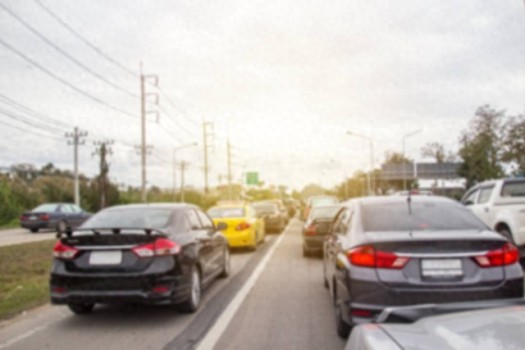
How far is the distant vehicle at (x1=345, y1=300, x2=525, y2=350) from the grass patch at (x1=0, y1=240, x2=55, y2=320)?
6.55 metres

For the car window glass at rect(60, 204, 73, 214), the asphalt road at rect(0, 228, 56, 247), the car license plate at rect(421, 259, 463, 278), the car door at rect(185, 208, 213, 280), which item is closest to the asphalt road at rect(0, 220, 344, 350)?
the car door at rect(185, 208, 213, 280)

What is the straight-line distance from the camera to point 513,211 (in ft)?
33.7

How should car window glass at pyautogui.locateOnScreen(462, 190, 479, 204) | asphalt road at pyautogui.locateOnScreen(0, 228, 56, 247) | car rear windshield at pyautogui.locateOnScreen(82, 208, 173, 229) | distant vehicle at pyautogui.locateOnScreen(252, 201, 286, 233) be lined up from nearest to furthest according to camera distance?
car rear windshield at pyautogui.locateOnScreen(82, 208, 173, 229) → car window glass at pyautogui.locateOnScreen(462, 190, 479, 204) → asphalt road at pyautogui.locateOnScreen(0, 228, 56, 247) → distant vehicle at pyautogui.locateOnScreen(252, 201, 286, 233)

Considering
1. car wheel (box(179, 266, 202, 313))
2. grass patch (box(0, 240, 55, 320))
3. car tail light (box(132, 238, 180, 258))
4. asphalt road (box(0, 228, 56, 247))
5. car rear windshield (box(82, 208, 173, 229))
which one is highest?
car rear windshield (box(82, 208, 173, 229))

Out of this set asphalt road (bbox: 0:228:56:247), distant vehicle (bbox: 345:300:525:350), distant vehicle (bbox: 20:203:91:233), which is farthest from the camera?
distant vehicle (bbox: 20:203:91:233)

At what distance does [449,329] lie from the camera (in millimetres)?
2336

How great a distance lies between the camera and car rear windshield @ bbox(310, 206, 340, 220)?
14.0m

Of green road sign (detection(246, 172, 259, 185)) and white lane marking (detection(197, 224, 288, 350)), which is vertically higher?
green road sign (detection(246, 172, 259, 185))

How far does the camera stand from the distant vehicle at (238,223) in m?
15.0

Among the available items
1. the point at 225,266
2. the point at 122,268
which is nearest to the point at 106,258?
the point at 122,268

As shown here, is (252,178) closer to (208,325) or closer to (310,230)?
(310,230)

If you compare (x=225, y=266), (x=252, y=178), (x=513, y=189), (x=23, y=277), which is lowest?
(x=23, y=277)

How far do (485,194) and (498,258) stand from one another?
767 centimetres

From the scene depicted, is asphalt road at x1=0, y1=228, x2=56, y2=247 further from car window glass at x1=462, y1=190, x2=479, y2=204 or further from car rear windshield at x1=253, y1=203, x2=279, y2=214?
car window glass at x1=462, y1=190, x2=479, y2=204
